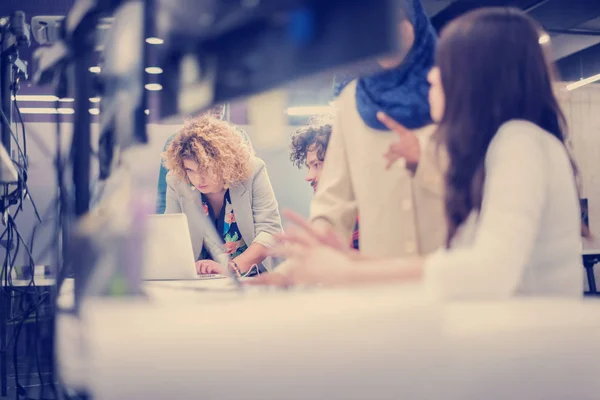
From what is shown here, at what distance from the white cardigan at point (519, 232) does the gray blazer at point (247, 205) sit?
1508mm

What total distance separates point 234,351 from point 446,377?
179 millimetres

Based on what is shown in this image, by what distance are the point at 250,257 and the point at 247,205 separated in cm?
22

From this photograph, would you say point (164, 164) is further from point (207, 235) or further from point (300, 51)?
point (300, 51)

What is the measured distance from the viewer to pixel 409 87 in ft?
3.20

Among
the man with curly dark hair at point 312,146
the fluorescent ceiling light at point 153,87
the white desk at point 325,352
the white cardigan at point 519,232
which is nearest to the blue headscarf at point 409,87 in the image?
the white cardigan at point 519,232

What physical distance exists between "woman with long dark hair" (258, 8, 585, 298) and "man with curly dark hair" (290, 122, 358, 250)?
4.43 ft

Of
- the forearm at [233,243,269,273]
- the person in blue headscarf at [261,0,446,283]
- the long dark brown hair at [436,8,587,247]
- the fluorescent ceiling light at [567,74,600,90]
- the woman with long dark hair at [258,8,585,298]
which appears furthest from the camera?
the fluorescent ceiling light at [567,74,600,90]

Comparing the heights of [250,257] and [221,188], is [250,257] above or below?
below

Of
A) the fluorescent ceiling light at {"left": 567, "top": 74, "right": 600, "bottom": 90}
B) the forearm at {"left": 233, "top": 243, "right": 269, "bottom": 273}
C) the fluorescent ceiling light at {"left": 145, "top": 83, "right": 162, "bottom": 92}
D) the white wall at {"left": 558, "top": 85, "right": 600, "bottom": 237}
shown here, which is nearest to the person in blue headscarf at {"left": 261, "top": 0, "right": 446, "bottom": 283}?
the fluorescent ceiling light at {"left": 145, "top": 83, "right": 162, "bottom": 92}

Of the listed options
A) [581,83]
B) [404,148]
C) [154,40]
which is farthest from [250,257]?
[581,83]

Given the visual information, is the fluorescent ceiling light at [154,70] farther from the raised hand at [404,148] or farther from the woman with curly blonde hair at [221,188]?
the woman with curly blonde hair at [221,188]

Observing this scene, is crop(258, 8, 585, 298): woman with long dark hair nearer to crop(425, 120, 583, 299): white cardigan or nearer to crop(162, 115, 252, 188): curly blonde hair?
crop(425, 120, 583, 299): white cardigan

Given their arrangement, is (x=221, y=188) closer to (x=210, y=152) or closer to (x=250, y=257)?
(x=210, y=152)

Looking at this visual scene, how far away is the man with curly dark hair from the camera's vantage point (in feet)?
7.60
